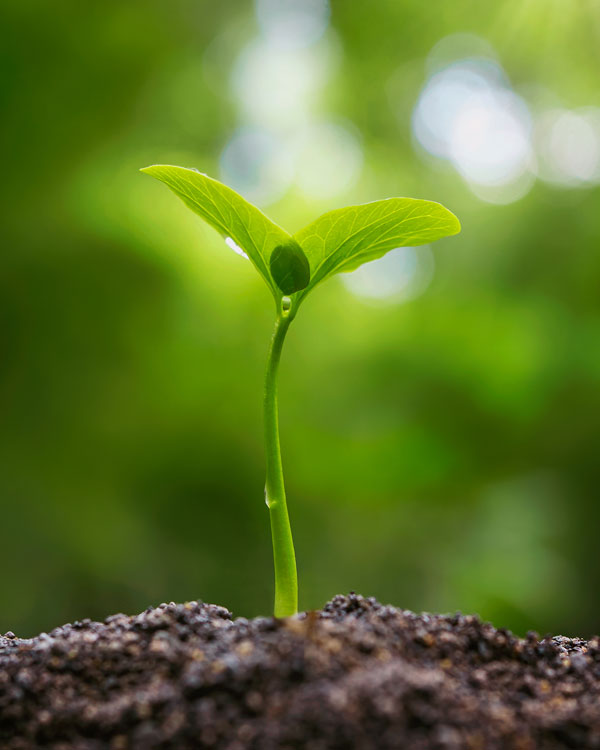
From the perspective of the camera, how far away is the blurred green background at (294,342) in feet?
8.70

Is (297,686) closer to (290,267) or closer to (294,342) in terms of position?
(290,267)

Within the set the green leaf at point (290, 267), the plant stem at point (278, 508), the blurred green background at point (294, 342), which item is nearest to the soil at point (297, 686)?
the plant stem at point (278, 508)

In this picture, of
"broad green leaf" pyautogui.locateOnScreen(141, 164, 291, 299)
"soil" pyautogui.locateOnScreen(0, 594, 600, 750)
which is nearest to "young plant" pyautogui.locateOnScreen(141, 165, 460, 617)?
"broad green leaf" pyautogui.locateOnScreen(141, 164, 291, 299)

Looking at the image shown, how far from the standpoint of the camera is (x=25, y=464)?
103 inches

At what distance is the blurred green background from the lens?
2650 mm

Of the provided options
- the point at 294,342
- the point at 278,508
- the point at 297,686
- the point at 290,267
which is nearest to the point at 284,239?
the point at 290,267

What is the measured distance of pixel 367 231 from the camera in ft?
2.36

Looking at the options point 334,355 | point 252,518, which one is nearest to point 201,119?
point 334,355

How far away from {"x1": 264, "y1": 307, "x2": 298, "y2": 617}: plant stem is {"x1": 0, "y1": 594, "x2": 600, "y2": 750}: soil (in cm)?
3

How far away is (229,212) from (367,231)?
5.8 inches

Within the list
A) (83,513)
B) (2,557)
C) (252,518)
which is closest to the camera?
(2,557)

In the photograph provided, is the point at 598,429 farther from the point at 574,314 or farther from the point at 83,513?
the point at 83,513

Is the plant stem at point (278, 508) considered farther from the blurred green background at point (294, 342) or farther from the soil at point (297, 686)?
the blurred green background at point (294, 342)

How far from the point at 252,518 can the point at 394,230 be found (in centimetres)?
226
